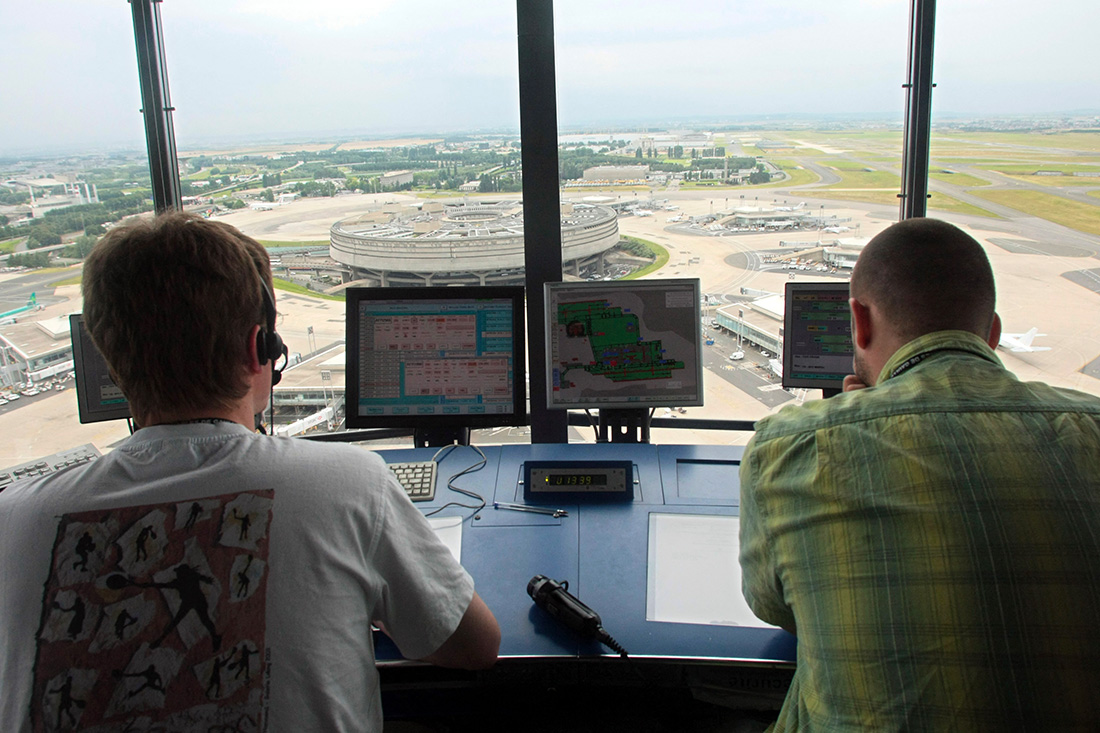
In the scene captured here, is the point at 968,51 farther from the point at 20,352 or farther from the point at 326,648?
the point at 20,352

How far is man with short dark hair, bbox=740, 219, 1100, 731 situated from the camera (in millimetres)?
805

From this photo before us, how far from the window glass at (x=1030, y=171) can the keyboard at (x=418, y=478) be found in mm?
2165

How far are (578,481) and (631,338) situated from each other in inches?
22.2

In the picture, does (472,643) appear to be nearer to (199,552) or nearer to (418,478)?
(199,552)

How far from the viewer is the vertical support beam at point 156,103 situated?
257cm

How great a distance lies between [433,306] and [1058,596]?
1736 mm

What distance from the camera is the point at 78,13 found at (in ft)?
8.45

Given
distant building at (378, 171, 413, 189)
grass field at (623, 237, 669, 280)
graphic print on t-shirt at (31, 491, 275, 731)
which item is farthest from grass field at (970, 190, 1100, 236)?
graphic print on t-shirt at (31, 491, 275, 731)

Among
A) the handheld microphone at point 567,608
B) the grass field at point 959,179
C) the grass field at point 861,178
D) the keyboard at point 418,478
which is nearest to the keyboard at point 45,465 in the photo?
the keyboard at point 418,478

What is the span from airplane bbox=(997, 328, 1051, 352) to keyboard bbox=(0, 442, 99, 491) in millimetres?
3241

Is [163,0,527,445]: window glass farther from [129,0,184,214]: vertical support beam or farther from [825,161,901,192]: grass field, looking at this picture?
[825,161,901,192]: grass field

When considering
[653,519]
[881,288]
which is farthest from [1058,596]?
[653,519]

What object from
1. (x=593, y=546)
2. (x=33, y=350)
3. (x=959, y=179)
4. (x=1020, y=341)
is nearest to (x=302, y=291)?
(x=33, y=350)

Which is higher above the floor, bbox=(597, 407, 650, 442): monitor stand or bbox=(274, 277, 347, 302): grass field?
bbox=(274, 277, 347, 302): grass field
